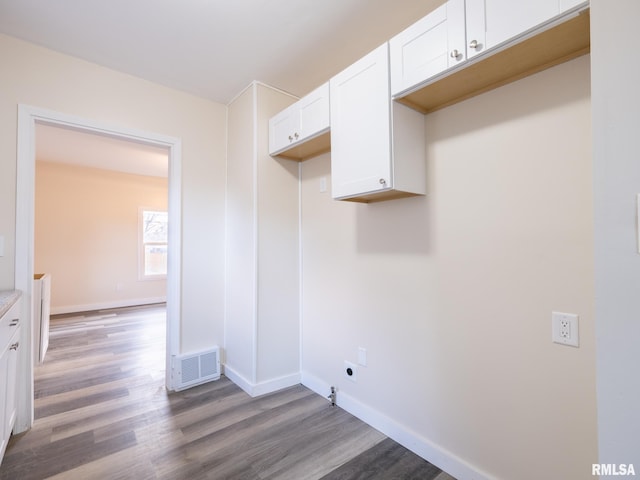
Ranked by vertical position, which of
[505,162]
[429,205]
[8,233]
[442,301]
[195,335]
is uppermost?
[505,162]

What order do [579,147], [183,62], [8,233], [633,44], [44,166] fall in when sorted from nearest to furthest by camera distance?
[633,44] → [579,147] → [8,233] → [183,62] → [44,166]

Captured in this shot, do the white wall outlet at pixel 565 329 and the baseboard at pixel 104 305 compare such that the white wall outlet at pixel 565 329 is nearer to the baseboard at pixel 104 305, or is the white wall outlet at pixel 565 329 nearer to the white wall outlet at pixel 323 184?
the white wall outlet at pixel 323 184

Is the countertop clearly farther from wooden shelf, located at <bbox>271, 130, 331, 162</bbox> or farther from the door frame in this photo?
wooden shelf, located at <bbox>271, 130, 331, 162</bbox>

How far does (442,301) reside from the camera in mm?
1733

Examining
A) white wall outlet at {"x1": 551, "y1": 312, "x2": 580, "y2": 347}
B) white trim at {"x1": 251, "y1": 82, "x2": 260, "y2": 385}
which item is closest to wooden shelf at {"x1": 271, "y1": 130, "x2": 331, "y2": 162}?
white trim at {"x1": 251, "y1": 82, "x2": 260, "y2": 385}

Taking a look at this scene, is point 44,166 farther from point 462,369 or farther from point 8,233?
point 462,369

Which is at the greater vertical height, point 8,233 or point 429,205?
point 429,205

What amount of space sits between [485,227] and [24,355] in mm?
2995

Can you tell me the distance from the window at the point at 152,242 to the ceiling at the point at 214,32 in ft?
14.6

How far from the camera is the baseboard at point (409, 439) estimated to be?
1619 mm

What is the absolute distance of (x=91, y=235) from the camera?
5.73 m

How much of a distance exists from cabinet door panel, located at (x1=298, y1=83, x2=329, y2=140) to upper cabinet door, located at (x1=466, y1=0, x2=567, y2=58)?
3.18 ft

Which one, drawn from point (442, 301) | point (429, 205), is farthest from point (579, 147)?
point (442, 301)

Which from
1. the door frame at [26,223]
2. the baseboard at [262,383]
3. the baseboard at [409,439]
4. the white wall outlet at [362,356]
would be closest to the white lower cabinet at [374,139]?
the white wall outlet at [362,356]
